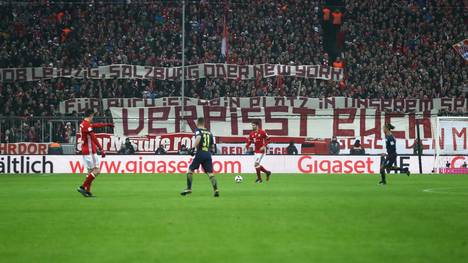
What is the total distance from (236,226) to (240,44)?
39.5m

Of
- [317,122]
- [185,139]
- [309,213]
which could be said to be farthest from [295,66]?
[309,213]

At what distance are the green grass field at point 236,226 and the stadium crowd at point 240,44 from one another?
24932 millimetres

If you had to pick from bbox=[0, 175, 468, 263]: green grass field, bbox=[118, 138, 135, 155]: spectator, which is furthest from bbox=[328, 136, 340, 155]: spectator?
bbox=[0, 175, 468, 263]: green grass field

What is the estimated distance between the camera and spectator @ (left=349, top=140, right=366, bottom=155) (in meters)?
43.4

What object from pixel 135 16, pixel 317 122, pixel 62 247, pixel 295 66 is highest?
pixel 135 16

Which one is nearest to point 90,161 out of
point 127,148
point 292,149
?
point 127,148

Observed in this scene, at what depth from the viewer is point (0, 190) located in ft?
90.7

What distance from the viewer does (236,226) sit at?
51.0 feet

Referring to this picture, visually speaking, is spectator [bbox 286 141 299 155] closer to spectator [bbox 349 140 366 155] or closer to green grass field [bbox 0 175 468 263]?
spectator [bbox 349 140 366 155]

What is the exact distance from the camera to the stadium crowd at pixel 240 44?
50438mm

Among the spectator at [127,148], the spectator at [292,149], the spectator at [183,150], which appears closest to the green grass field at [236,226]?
the spectator at [183,150]

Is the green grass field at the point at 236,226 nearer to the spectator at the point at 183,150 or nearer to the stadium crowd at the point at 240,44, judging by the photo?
the spectator at the point at 183,150

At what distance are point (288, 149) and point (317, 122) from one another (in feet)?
7.02

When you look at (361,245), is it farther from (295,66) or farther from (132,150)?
(295,66)
